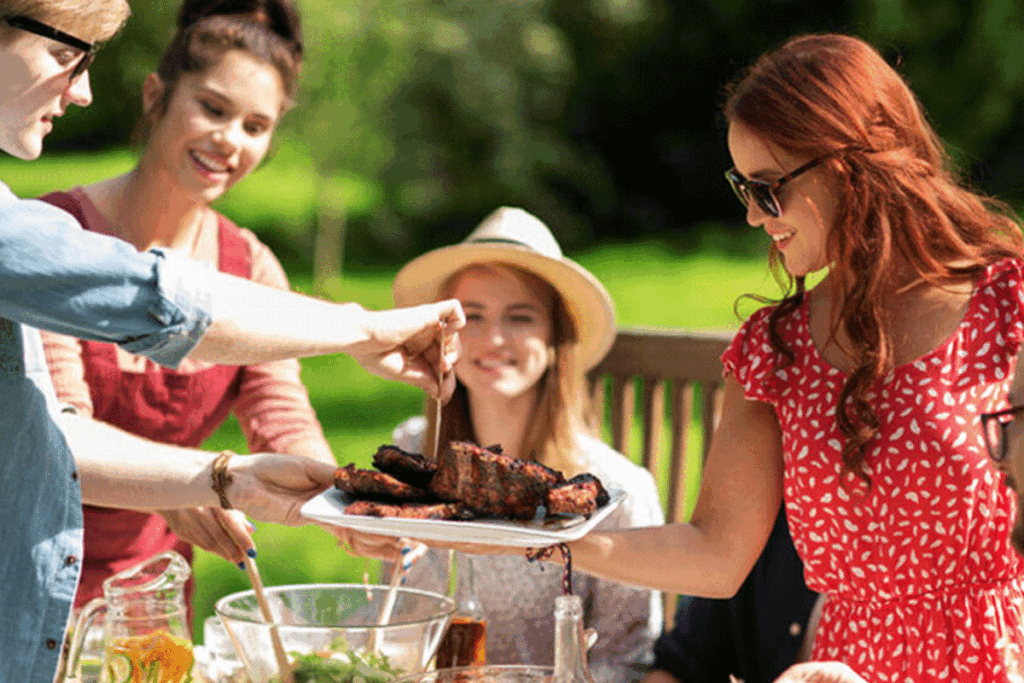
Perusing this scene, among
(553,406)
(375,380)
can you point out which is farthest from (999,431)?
(375,380)

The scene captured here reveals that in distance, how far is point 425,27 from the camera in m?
11.9

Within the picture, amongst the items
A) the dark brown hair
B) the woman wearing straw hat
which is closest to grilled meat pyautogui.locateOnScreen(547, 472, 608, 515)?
the woman wearing straw hat

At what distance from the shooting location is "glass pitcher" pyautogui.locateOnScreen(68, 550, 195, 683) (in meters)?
1.78

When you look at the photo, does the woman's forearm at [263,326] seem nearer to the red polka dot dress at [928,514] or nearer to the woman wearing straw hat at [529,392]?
the red polka dot dress at [928,514]

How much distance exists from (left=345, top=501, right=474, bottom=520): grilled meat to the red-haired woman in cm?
44

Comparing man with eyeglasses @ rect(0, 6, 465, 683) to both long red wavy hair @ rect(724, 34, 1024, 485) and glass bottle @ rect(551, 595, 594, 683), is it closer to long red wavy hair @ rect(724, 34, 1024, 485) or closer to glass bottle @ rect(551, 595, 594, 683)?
glass bottle @ rect(551, 595, 594, 683)

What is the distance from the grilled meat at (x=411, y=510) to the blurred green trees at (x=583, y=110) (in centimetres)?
945

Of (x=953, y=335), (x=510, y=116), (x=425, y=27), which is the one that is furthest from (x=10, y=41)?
(x=510, y=116)

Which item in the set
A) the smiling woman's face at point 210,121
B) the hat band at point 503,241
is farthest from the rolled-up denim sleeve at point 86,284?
the hat band at point 503,241

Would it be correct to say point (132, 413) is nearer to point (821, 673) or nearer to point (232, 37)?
point (232, 37)

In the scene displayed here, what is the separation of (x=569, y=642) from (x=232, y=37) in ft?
6.00

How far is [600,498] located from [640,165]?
12.5 meters

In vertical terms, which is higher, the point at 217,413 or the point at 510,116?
the point at 510,116

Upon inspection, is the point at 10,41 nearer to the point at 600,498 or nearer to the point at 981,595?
the point at 600,498
